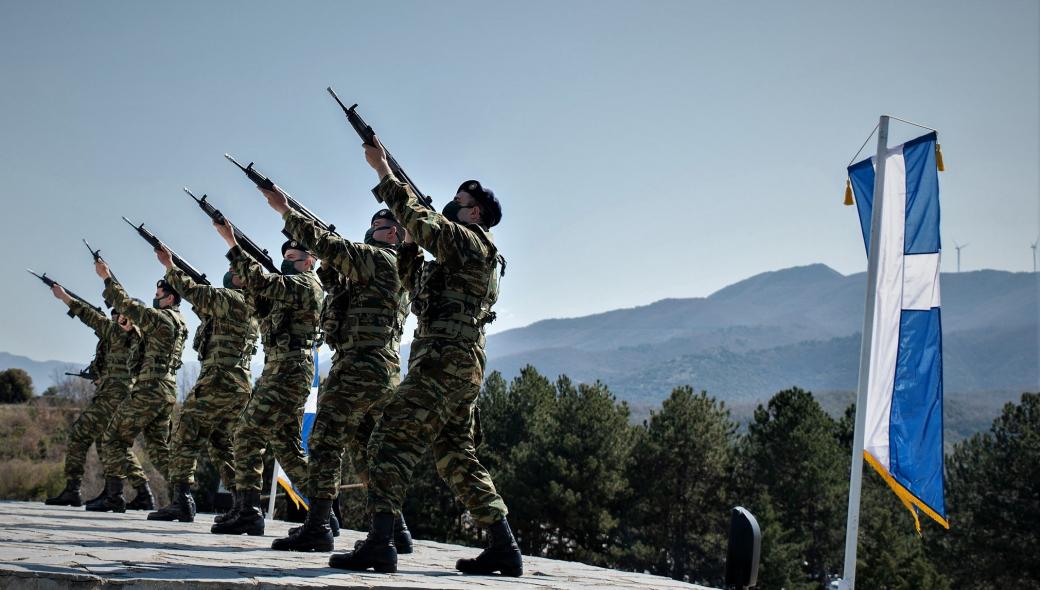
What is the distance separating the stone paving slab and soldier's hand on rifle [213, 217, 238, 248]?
2752 mm

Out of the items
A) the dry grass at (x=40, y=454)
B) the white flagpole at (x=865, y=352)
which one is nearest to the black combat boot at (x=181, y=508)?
the white flagpole at (x=865, y=352)

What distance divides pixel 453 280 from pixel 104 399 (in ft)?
27.0

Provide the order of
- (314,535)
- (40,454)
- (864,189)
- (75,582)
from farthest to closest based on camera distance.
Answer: (40,454)
(864,189)
(314,535)
(75,582)

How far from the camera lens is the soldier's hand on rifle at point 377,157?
21.5 ft

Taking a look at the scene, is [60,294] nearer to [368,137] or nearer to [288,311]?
[288,311]

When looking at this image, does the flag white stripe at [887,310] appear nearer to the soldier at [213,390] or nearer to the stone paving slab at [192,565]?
the stone paving slab at [192,565]

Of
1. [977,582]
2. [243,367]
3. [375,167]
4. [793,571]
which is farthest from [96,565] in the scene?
[977,582]

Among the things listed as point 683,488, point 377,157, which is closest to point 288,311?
point 377,157

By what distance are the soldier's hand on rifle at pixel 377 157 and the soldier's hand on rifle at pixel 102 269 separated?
6488mm

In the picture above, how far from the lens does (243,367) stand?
10297 millimetres

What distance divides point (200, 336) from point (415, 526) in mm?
34649

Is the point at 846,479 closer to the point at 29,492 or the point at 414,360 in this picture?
the point at 29,492

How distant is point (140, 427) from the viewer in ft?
39.1

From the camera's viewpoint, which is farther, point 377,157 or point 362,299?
point 362,299
